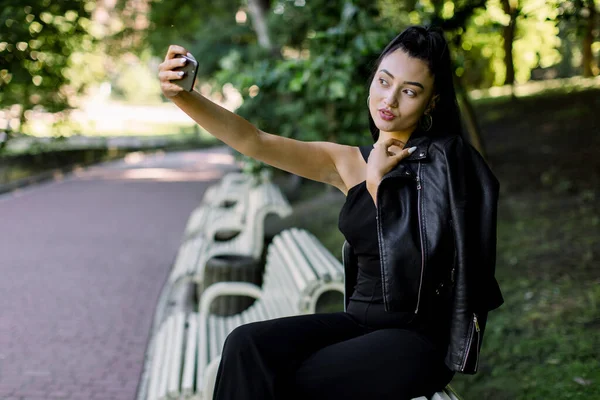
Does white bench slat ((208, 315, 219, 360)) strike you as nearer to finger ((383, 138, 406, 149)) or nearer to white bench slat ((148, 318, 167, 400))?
white bench slat ((148, 318, 167, 400))

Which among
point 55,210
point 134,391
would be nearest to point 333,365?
point 134,391

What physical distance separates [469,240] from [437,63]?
0.69 m

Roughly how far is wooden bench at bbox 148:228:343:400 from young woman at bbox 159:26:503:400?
2.07 ft

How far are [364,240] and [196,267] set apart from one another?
3577 millimetres

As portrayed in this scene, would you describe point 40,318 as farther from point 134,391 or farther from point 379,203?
point 379,203

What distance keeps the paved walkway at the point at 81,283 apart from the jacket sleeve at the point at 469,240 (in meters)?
2.84

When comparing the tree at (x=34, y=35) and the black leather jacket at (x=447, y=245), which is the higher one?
the tree at (x=34, y=35)

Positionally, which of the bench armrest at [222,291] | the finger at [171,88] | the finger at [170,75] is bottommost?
the bench armrest at [222,291]

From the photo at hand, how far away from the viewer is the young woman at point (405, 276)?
229 cm

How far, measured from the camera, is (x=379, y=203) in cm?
236

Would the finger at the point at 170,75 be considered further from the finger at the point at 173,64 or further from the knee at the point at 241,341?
the knee at the point at 241,341

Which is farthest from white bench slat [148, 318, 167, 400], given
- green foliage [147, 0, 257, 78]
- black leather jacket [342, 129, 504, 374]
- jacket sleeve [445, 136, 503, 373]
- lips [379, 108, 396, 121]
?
green foliage [147, 0, 257, 78]

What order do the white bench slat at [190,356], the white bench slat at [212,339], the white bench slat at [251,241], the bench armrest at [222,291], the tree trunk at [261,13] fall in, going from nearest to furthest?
1. the white bench slat at [190,356]
2. the white bench slat at [212,339]
3. the bench armrest at [222,291]
4. the white bench slat at [251,241]
5. the tree trunk at [261,13]

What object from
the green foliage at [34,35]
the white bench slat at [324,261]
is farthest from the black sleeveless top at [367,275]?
the green foliage at [34,35]
